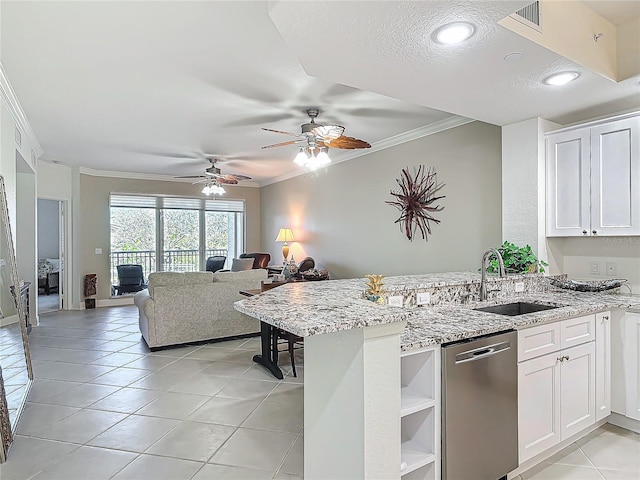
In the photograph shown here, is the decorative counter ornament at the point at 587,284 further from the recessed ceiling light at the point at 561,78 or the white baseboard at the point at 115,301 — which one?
the white baseboard at the point at 115,301

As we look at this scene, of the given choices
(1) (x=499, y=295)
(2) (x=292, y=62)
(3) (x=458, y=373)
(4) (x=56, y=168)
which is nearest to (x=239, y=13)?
(2) (x=292, y=62)

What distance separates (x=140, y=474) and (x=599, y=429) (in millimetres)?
3066

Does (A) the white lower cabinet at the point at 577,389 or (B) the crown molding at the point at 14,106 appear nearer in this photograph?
(A) the white lower cabinet at the point at 577,389

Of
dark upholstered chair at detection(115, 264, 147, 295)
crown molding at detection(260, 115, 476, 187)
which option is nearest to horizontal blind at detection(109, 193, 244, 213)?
dark upholstered chair at detection(115, 264, 147, 295)

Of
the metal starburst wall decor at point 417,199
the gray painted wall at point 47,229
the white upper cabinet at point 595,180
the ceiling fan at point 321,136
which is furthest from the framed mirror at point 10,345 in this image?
the gray painted wall at point 47,229

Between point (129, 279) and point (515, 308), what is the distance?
287 inches

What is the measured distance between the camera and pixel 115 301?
7.63 m

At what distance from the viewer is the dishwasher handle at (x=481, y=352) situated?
174cm

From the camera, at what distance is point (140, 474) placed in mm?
2119

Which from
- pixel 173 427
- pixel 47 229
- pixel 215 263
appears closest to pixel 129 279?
pixel 215 263

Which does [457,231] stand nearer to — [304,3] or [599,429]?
[599,429]

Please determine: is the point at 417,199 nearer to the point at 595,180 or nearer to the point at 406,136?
the point at 406,136

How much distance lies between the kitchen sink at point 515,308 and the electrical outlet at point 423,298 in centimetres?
41

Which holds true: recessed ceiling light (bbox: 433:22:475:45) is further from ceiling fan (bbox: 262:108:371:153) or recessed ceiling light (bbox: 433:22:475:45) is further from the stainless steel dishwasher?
ceiling fan (bbox: 262:108:371:153)
